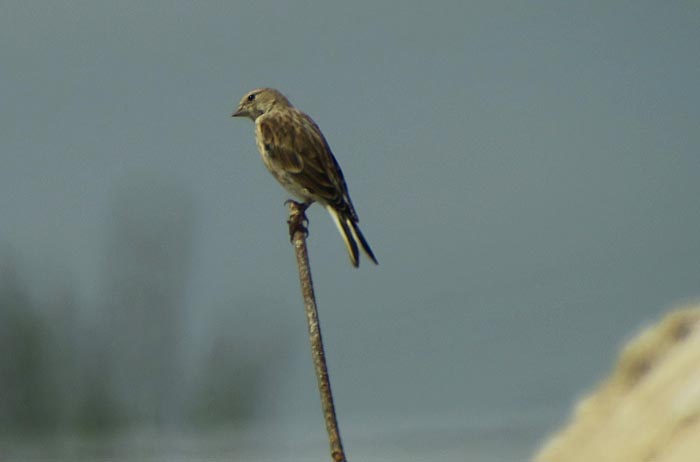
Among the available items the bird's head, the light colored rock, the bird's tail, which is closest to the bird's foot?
the bird's tail

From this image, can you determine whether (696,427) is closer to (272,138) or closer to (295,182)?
(295,182)

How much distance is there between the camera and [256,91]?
695 centimetres

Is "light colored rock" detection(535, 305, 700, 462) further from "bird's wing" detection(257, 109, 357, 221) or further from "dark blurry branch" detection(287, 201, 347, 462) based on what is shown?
"dark blurry branch" detection(287, 201, 347, 462)

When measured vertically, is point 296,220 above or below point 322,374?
above

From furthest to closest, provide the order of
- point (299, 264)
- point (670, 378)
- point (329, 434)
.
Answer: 1. point (670, 378)
2. point (299, 264)
3. point (329, 434)

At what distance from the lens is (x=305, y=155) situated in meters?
5.91

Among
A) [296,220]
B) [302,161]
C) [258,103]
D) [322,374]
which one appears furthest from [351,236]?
[322,374]

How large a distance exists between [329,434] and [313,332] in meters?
0.16

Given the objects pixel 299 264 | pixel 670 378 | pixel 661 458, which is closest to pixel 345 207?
pixel 670 378

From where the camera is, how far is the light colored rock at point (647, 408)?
12.6 feet

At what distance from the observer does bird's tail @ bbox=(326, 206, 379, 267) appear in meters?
4.45

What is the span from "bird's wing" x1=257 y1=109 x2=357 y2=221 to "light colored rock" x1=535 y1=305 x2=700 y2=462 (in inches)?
50.5

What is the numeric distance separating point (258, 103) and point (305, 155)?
3.64 ft

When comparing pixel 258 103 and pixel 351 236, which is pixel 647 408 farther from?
pixel 258 103
